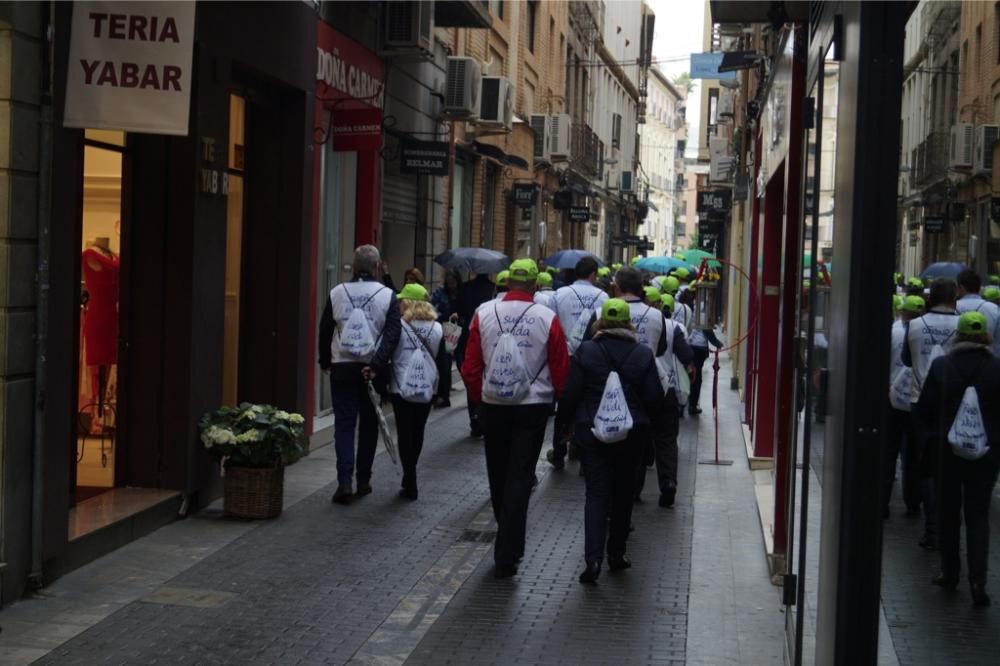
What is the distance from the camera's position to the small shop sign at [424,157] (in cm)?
1911

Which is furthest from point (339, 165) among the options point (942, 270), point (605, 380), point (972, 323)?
point (972, 323)

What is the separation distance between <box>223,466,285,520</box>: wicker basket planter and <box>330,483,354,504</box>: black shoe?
A: 34.7 inches

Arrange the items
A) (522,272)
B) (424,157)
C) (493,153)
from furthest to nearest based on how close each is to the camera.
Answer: (493,153) < (424,157) < (522,272)

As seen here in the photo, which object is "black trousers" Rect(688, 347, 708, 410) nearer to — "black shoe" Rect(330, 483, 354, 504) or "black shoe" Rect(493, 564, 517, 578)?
"black shoe" Rect(330, 483, 354, 504)

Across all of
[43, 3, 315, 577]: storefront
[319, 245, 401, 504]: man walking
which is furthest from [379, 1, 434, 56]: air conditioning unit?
[319, 245, 401, 504]: man walking

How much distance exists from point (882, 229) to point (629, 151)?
194 feet

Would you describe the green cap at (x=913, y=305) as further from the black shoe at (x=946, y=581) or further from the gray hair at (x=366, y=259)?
the gray hair at (x=366, y=259)

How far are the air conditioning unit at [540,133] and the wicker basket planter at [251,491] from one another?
23.2 m

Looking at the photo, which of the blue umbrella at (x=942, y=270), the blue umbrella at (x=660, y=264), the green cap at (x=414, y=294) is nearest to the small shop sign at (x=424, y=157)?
the green cap at (x=414, y=294)

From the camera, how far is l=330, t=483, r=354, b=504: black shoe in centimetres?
1114

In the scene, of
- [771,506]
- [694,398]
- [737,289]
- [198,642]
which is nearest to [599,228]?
[737,289]

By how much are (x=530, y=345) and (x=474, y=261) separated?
10.6 meters

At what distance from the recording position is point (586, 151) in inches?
1727

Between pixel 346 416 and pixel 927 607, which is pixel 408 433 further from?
pixel 927 607
